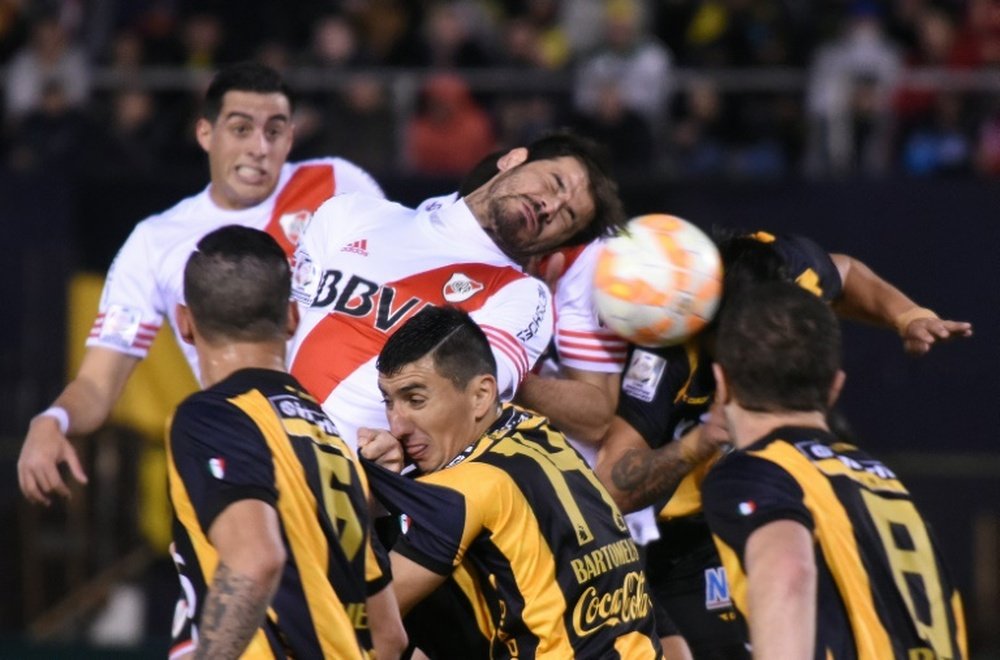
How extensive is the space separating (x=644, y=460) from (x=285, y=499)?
178 centimetres

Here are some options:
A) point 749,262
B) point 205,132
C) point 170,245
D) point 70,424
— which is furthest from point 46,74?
point 749,262

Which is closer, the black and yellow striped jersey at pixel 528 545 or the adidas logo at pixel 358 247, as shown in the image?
the black and yellow striped jersey at pixel 528 545

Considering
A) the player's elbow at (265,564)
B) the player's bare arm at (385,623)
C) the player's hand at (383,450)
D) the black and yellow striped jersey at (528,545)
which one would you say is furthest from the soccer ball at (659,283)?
the player's elbow at (265,564)

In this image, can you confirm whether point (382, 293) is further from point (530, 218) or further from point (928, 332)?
point (928, 332)

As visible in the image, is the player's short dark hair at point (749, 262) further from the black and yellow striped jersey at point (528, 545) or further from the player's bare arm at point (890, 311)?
the black and yellow striped jersey at point (528, 545)

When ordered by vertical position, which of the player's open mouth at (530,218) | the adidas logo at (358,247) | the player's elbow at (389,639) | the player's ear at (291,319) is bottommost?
the player's elbow at (389,639)

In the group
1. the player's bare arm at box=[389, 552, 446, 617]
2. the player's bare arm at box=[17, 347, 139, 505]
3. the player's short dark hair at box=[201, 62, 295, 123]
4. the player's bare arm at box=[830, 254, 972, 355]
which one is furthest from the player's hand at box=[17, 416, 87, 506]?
the player's bare arm at box=[830, 254, 972, 355]

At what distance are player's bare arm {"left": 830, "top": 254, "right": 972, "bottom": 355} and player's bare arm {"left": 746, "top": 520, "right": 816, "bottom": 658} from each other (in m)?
Result: 2.01

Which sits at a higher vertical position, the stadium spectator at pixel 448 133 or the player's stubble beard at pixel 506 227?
the player's stubble beard at pixel 506 227

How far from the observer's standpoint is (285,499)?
4.43 metres

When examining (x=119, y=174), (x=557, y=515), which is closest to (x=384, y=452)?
(x=557, y=515)

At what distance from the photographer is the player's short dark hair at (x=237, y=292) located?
15.1 ft

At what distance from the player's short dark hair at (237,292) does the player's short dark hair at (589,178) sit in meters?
1.83

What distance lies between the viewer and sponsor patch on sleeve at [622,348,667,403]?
6.15m
